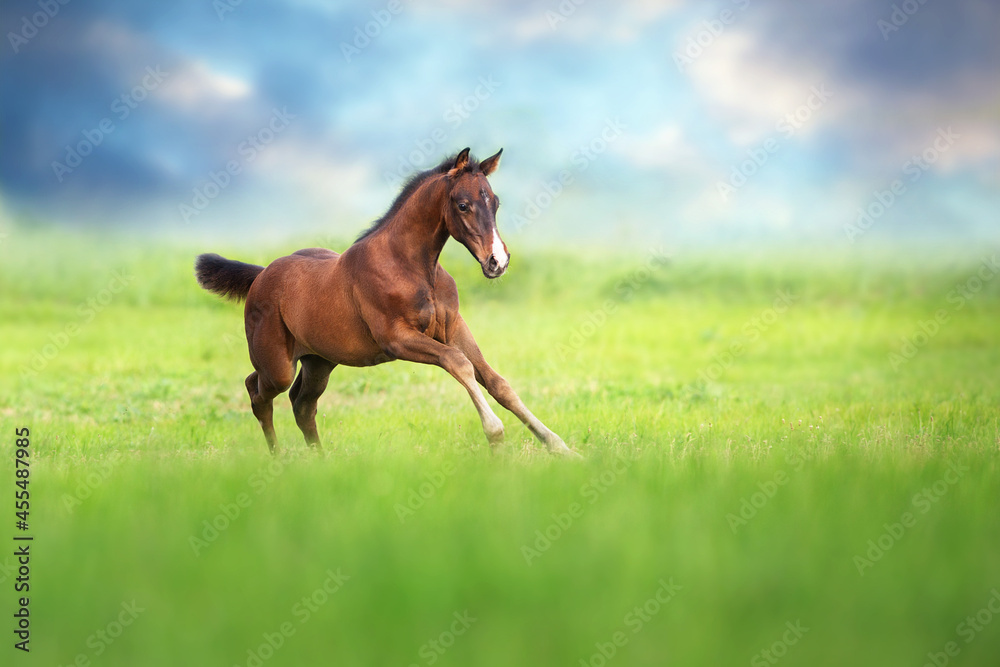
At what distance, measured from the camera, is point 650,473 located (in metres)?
4.98

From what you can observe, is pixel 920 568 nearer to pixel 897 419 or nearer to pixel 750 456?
pixel 750 456

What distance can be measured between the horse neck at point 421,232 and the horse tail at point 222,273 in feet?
7.54

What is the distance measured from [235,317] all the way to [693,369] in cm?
1001

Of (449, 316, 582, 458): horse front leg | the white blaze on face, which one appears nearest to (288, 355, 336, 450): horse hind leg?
(449, 316, 582, 458): horse front leg

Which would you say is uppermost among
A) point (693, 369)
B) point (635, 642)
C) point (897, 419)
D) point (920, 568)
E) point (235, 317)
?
point (920, 568)

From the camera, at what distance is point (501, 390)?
6754mm

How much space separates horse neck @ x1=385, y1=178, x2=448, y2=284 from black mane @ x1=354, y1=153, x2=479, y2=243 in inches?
4.7

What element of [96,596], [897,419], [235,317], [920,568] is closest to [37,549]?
[96,596]

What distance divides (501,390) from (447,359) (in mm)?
553

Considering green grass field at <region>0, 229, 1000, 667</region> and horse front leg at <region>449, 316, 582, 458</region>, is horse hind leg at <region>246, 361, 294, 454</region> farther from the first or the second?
horse front leg at <region>449, 316, 582, 458</region>

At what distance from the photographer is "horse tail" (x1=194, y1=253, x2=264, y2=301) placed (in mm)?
8508

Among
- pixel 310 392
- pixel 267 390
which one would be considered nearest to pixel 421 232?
pixel 310 392

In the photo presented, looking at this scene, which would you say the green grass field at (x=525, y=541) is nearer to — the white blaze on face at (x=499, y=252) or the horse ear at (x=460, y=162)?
the white blaze on face at (x=499, y=252)

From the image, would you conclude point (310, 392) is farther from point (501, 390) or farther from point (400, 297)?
point (501, 390)
